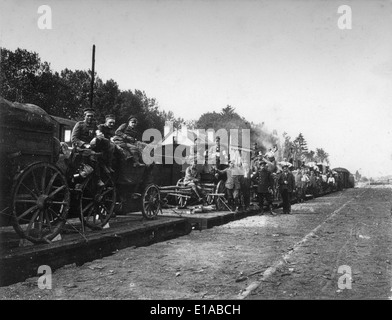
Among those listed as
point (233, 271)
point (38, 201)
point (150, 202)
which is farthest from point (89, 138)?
point (233, 271)

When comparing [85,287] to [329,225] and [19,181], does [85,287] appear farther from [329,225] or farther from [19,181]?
[329,225]

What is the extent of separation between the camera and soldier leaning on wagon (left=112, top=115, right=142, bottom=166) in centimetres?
782

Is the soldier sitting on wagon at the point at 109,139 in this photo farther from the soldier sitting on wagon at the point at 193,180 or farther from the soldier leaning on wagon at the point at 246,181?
the soldier leaning on wagon at the point at 246,181

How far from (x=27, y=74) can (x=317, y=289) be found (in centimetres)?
4119

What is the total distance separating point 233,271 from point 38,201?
2915 millimetres

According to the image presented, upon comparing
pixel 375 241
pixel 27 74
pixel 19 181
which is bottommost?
pixel 375 241

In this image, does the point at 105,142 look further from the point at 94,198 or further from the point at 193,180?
the point at 193,180

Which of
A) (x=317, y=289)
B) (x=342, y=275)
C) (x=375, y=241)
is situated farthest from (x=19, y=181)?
(x=375, y=241)

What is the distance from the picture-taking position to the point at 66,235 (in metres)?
6.12

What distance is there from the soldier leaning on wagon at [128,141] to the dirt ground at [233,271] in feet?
6.22

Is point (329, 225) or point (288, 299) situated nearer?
point (288, 299)

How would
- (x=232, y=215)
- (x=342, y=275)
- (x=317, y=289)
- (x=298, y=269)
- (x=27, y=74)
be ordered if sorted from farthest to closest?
(x=27, y=74) → (x=232, y=215) → (x=298, y=269) → (x=342, y=275) → (x=317, y=289)

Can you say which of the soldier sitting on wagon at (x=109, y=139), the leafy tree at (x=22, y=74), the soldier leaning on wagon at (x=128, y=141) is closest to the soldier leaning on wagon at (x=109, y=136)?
the soldier sitting on wagon at (x=109, y=139)

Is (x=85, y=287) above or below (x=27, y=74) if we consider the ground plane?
below
